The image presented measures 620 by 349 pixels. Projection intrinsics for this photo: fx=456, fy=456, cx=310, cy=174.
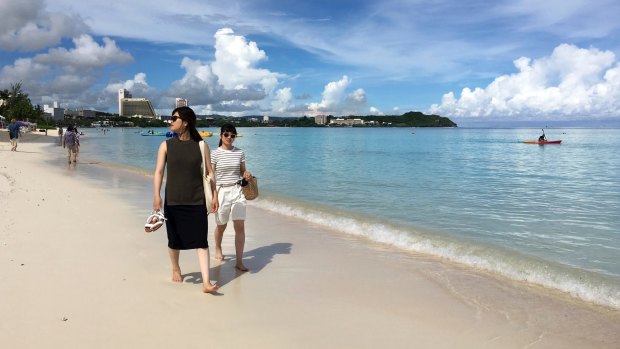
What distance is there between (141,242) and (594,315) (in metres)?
6.48

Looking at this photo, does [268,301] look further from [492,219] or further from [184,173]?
[492,219]

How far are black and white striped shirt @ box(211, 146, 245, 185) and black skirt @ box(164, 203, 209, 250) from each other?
768mm

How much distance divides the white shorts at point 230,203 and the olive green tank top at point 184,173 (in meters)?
0.73

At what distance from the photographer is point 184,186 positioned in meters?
5.03

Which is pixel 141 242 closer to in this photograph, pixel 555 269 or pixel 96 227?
pixel 96 227

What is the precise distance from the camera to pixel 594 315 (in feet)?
17.0

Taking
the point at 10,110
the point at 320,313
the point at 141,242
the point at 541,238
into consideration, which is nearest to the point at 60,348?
the point at 320,313

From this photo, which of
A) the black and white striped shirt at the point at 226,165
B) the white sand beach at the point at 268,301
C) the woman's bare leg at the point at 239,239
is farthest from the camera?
the woman's bare leg at the point at 239,239

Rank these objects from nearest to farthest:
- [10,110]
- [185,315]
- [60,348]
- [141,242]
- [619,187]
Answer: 1. [60,348]
2. [185,315]
3. [141,242]
4. [619,187]
5. [10,110]

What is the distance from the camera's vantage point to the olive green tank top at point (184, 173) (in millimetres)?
4945

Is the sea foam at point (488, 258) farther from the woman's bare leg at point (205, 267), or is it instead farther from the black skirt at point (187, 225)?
the black skirt at point (187, 225)

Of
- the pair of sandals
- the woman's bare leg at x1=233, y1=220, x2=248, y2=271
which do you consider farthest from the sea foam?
the pair of sandals

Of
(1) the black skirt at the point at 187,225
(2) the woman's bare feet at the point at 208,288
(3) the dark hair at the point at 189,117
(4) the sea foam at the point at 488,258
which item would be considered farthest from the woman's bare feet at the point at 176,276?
(4) the sea foam at the point at 488,258

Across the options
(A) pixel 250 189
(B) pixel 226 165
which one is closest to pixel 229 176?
(B) pixel 226 165
